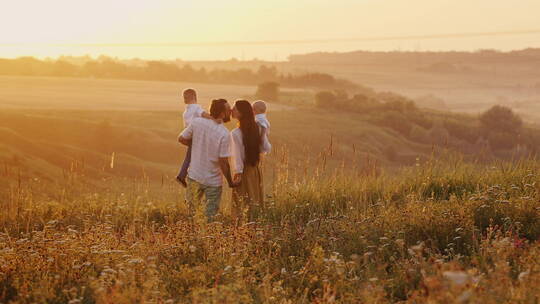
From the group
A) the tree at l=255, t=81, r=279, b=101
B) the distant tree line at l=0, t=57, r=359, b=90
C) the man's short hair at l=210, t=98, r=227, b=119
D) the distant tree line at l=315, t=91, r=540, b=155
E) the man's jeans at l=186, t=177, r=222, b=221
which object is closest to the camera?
the man's short hair at l=210, t=98, r=227, b=119

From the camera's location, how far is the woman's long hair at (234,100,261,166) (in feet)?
30.6

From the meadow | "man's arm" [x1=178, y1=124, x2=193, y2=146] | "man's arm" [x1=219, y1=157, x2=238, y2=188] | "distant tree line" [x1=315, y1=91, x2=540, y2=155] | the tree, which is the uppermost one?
"man's arm" [x1=178, y1=124, x2=193, y2=146]

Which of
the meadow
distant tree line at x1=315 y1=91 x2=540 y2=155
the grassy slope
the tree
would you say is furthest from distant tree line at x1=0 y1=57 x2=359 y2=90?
the grassy slope

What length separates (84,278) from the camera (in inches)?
244

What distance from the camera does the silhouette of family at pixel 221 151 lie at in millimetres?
9148

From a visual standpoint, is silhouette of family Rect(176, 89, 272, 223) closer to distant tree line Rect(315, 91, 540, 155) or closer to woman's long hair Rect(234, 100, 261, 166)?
woman's long hair Rect(234, 100, 261, 166)

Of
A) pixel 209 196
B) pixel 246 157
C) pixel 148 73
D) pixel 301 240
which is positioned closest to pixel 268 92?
pixel 148 73

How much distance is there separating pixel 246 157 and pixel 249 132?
335 millimetres

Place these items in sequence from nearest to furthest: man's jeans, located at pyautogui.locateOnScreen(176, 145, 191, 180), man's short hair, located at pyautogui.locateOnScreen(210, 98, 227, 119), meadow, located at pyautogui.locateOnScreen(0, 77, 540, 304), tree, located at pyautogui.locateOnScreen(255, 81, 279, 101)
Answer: meadow, located at pyautogui.locateOnScreen(0, 77, 540, 304), man's short hair, located at pyautogui.locateOnScreen(210, 98, 227, 119), man's jeans, located at pyautogui.locateOnScreen(176, 145, 191, 180), tree, located at pyautogui.locateOnScreen(255, 81, 279, 101)

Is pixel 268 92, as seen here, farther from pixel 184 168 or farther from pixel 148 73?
pixel 184 168

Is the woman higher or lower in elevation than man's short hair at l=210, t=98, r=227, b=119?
lower

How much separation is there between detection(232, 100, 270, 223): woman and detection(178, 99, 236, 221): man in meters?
0.16

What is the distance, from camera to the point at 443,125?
245 feet

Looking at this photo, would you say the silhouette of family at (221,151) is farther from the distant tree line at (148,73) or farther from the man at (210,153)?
the distant tree line at (148,73)
